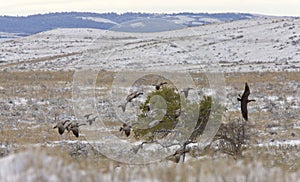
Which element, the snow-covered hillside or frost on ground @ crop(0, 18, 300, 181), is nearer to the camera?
frost on ground @ crop(0, 18, 300, 181)

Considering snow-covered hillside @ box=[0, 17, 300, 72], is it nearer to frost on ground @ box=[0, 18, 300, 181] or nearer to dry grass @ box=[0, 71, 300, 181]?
frost on ground @ box=[0, 18, 300, 181]

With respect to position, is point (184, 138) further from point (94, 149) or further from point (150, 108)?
point (94, 149)

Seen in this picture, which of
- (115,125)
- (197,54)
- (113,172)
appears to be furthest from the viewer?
(197,54)

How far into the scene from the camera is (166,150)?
11250mm

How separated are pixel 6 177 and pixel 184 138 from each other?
22.1 feet

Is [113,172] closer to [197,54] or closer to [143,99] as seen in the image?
[143,99]

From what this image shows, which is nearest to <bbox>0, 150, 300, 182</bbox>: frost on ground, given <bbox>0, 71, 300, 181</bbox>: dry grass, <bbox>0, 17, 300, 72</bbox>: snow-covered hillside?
<bbox>0, 71, 300, 181</bbox>: dry grass

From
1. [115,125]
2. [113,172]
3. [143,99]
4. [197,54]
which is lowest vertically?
[197,54]

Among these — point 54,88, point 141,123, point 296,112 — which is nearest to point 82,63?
point 54,88

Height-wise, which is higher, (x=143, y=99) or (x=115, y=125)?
(x=115, y=125)

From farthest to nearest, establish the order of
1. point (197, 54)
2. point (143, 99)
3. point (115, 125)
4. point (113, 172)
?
point (197, 54)
point (143, 99)
point (115, 125)
point (113, 172)

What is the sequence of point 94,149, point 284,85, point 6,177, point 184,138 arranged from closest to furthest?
point 6,177 < point 184,138 < point 94,149 < point 284,85

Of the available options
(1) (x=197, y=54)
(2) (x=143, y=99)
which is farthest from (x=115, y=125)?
(1) (x=197, y=54)

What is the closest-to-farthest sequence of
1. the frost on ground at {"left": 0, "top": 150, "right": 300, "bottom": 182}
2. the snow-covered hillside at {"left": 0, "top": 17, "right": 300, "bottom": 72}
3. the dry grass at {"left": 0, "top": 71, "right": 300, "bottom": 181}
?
the frost on ground at {"left": 0, "top": 150, "right": 300, "bottom": 182} < the dry grass at {"left": 0, "top": 71, "right": 300, "bottom": 181} < the snow-covered hillside at {"left": 0, "top": 17, "right": 300, "bottom": 72}
